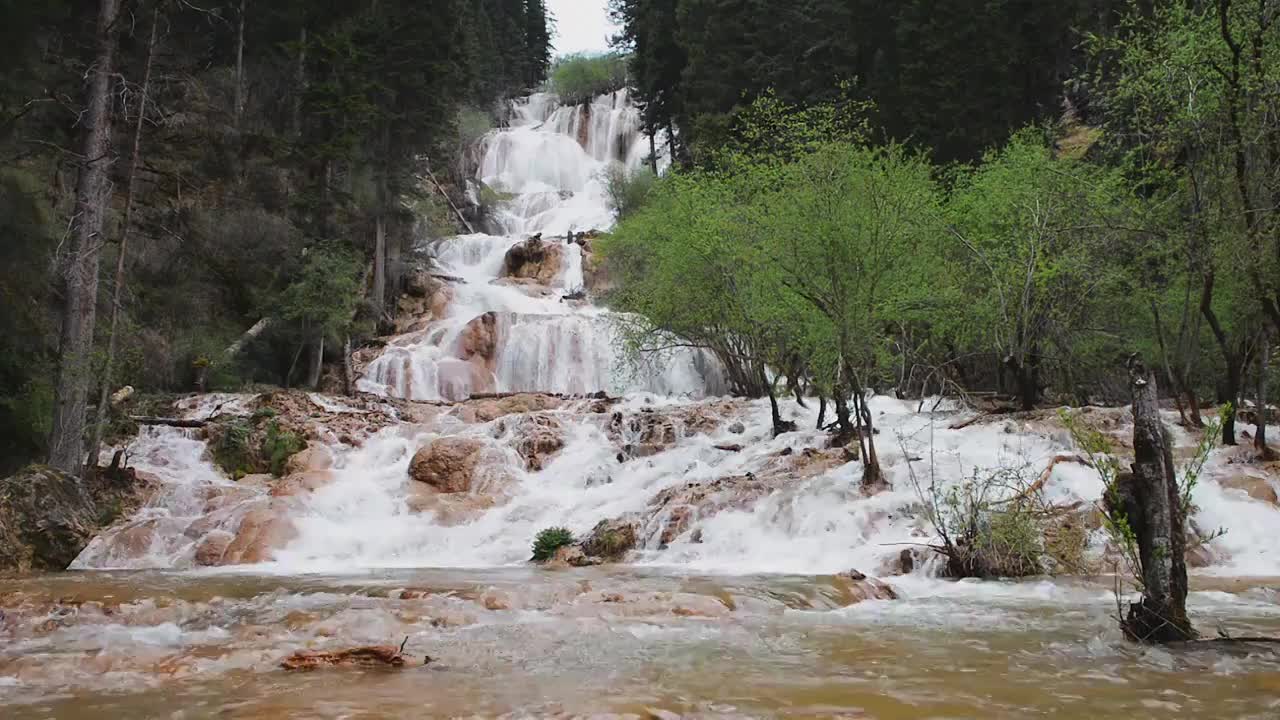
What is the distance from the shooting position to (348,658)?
5766 mm

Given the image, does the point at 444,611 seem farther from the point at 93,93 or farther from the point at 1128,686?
the point at 93,93

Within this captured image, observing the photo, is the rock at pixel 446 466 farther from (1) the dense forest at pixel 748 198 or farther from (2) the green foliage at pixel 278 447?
(1) the dense forest at pixel 748 198

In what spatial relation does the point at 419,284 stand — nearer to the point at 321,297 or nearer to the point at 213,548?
the point at 321,297

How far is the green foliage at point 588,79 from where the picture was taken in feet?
216

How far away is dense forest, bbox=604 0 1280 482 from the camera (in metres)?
11.4

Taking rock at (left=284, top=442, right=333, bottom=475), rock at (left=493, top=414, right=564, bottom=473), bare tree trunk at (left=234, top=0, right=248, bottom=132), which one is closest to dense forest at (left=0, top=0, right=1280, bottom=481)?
bare tree trunk at (left=234, top=0, right=248, bottom=132)

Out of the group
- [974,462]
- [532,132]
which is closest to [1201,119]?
[974,462]

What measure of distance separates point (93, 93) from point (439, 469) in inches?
341

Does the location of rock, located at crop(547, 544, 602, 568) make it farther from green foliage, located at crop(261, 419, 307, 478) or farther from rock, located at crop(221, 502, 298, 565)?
green foliage, located at crop(261, 419, 307, 478)

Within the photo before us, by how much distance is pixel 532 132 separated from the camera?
59.1 m

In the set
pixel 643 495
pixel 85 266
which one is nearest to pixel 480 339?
pixel 643 495

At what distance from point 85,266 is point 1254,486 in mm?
17781

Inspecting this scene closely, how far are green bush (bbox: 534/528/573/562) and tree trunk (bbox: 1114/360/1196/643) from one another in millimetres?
9058

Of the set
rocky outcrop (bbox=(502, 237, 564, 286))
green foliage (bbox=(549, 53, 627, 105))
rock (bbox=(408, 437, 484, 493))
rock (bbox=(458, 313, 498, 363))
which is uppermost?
green foliage (bbox=(549, 53, 627, 105))
